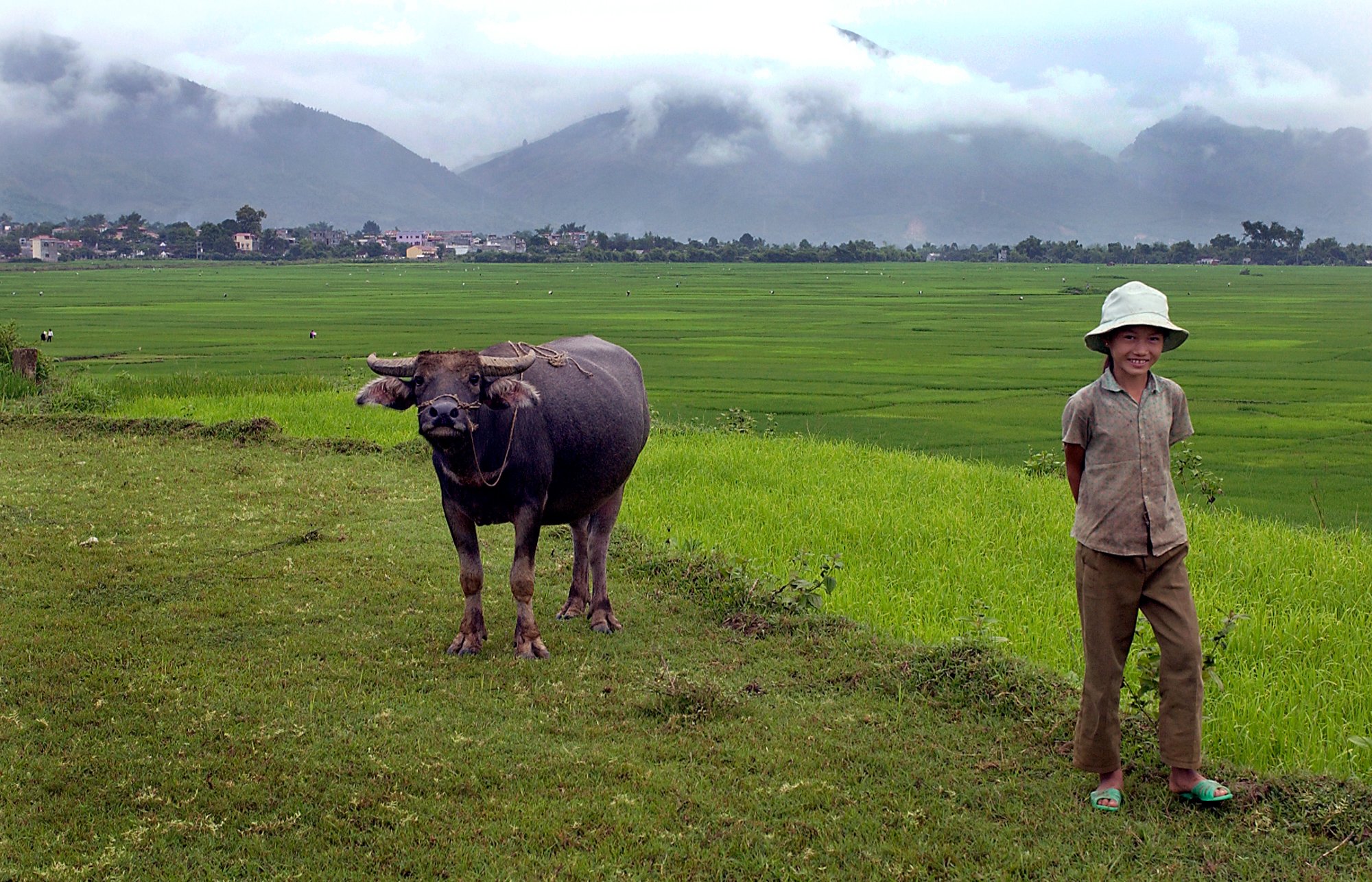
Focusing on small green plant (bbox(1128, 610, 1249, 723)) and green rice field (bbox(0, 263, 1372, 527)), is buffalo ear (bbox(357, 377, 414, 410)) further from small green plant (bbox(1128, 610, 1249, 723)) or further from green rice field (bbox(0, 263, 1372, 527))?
green rice field (bbox(0, 263, 1372, 527))

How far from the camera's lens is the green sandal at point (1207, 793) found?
15.2 ft

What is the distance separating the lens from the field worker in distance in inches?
179

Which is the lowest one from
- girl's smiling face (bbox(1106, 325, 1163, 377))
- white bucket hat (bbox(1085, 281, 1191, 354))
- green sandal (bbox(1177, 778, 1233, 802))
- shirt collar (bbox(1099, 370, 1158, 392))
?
green sandal (bbox(1177, 778, 1233, 802))

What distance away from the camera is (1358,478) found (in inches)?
536

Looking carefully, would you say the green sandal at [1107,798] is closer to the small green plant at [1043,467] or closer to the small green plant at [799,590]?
the small green plant at [799,590]

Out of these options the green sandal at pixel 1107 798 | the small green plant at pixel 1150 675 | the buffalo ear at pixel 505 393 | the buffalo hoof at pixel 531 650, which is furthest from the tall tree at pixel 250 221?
the green sandal at pixel 1107 798

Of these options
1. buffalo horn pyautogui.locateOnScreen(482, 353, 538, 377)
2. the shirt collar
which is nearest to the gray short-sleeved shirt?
the shirt collar

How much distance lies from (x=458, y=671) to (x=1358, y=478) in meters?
11.6

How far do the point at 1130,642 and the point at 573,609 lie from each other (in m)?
3.70

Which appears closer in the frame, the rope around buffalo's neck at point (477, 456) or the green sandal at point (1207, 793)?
the green sandal at point (1207, 793)

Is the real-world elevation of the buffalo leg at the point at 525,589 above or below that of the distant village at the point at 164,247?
below

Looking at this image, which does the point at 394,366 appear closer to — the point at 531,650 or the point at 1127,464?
the point at 531,650

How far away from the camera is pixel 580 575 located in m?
7.54

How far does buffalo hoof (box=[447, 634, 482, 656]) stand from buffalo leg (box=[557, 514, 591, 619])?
2.83 feet
